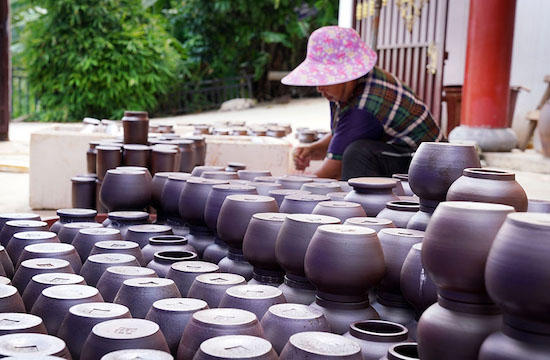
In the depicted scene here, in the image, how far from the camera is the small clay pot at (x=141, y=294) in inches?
54.2

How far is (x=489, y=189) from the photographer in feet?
3.76

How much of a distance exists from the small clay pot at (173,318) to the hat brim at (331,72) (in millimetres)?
1808

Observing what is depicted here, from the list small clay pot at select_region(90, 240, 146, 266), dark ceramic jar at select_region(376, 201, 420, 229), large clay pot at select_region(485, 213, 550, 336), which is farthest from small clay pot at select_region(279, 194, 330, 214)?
large clay pot at select_region(485, 213, 550, 336)

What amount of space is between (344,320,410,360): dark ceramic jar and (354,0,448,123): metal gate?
16.4 feet

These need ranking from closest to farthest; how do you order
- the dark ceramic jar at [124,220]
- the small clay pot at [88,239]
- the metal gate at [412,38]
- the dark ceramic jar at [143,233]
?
the small clay pot at [88,239] < the dark ceramic jar at [143,233] < the dark ceramic jar at [124,220] < the metal gate at [412,38]

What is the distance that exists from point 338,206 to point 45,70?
12.6m

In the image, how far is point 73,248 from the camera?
1.74 m

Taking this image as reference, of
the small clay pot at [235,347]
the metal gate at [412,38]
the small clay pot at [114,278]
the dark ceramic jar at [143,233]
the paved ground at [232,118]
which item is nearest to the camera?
the small clay pot at [235,347]

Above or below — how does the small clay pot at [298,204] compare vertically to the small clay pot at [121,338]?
above

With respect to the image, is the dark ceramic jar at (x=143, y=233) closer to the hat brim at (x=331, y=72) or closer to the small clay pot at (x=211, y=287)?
the small clay pot at (x=211, y=287)

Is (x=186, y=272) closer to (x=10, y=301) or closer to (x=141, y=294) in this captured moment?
(x=141, y=294)

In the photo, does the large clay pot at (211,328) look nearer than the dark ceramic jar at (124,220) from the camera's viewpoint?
Yes

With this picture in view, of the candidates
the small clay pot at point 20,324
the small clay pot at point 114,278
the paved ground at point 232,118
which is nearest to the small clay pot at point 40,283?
the small clay pot at point 114,278

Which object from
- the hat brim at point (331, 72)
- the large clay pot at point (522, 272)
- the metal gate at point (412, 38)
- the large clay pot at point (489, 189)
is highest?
the metal gate at point (412, 38)
